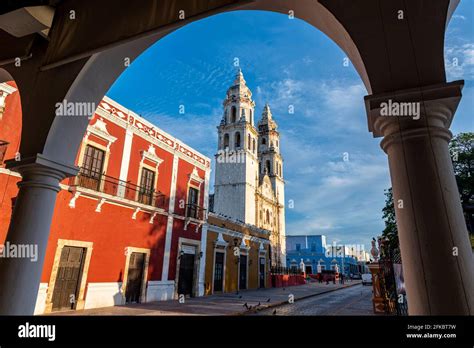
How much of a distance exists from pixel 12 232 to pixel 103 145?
792 cm

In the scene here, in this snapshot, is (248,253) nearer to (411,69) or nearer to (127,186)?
(127,186)

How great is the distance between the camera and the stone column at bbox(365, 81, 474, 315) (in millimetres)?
1395

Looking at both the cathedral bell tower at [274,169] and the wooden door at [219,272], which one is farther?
the cathedral bell tower at [274,169]

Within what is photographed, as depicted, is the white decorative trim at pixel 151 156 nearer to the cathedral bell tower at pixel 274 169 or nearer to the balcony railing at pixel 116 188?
the balcony railing at pixel 116 188

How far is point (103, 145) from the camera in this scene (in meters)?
9.98

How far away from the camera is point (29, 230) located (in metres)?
2.65

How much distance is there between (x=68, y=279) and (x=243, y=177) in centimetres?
2207

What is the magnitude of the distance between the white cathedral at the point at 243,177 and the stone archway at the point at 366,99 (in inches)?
999

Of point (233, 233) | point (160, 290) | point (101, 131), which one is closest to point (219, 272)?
point (233, 233)

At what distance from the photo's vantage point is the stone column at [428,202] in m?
1.39

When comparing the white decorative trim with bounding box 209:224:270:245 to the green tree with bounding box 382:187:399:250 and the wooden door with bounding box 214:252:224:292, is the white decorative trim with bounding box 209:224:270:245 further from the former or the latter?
the green tree with bounding box 382:187:399:250

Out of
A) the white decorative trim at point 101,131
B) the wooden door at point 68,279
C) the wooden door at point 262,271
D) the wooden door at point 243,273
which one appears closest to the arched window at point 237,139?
the wooden door at point 262,271
